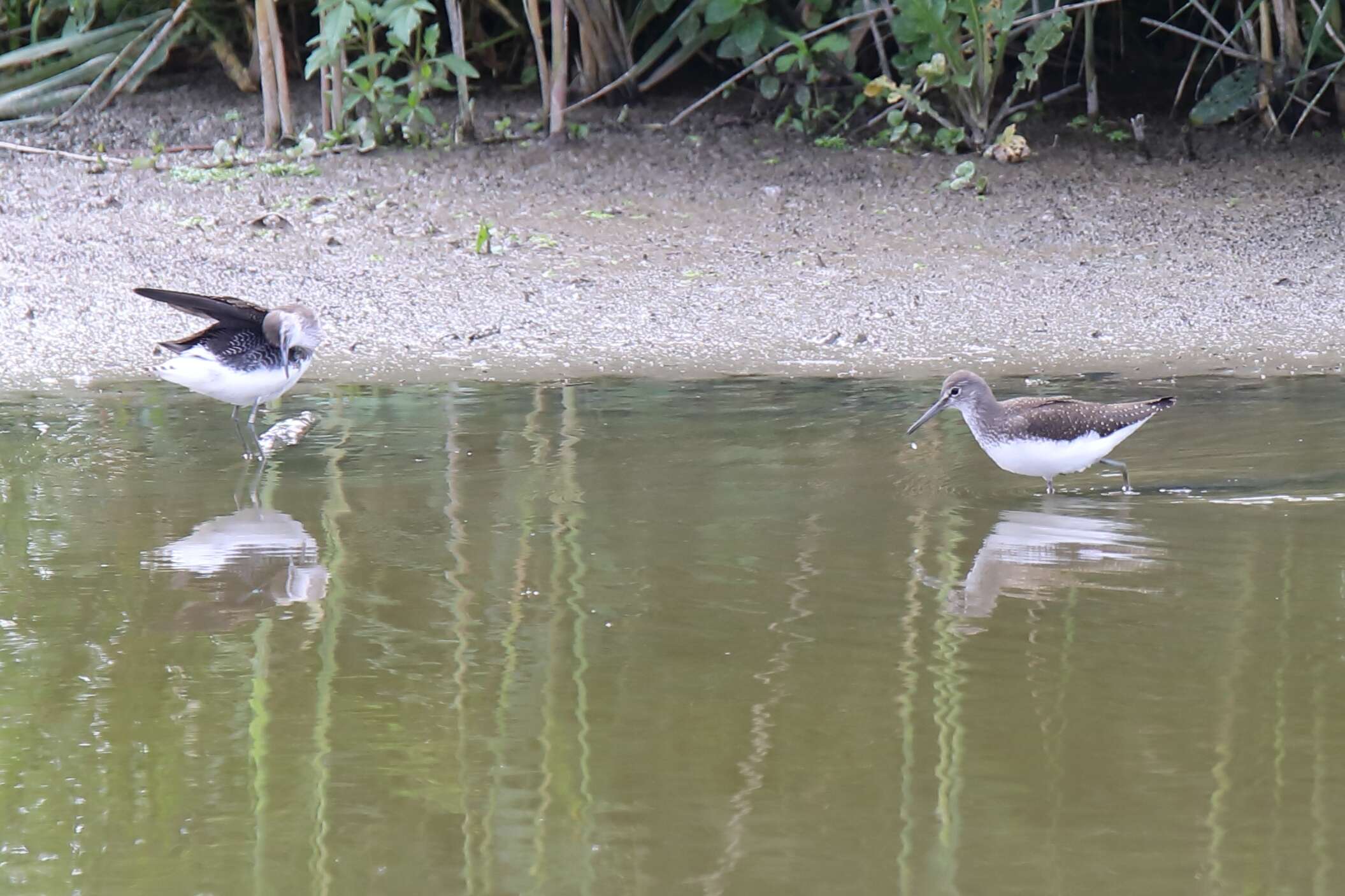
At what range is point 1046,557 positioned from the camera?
4781 mm

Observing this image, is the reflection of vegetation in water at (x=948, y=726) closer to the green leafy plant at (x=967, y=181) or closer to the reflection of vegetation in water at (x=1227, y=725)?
the reflection of vegetation in water at (x=1227, y=725)

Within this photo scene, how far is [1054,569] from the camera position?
4633 mm

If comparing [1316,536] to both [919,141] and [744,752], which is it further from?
[919,141]

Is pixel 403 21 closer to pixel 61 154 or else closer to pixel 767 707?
pixel 61 154

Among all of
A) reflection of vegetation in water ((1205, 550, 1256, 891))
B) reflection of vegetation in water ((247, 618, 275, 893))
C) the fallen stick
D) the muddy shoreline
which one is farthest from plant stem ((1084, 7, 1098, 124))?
reflection of vegetation in water ((247, 618, 275, 893))

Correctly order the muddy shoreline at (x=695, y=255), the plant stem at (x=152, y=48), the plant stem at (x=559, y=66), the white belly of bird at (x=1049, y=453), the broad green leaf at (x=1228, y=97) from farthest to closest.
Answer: the plant stem at (x=152, y=48), the broad green leaf at (x=1228, y=97), the plant stem at (x=559, y=66), the muddy shoreline at (x=695, y=255), the white belly of bird at (x=1049, y=453)

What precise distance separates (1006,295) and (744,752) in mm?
5575

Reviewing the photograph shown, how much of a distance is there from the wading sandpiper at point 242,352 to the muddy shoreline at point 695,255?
0.96m

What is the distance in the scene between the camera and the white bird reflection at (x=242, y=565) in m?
4.34

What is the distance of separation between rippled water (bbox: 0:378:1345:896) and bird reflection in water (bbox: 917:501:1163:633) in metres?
0.02

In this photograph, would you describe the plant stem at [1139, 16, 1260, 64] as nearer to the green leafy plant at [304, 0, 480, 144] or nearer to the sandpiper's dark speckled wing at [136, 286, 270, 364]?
the green leafy plant at [304, 0, 480, 144]

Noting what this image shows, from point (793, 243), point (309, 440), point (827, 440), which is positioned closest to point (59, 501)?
point (309, 440)

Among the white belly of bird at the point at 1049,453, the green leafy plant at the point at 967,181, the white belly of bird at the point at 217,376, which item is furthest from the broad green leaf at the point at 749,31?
the white belly of bird at the point at 1049,453

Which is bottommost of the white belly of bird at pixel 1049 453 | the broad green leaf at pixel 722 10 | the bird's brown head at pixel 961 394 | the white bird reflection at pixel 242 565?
the white bird reflection at pixel 242 565
